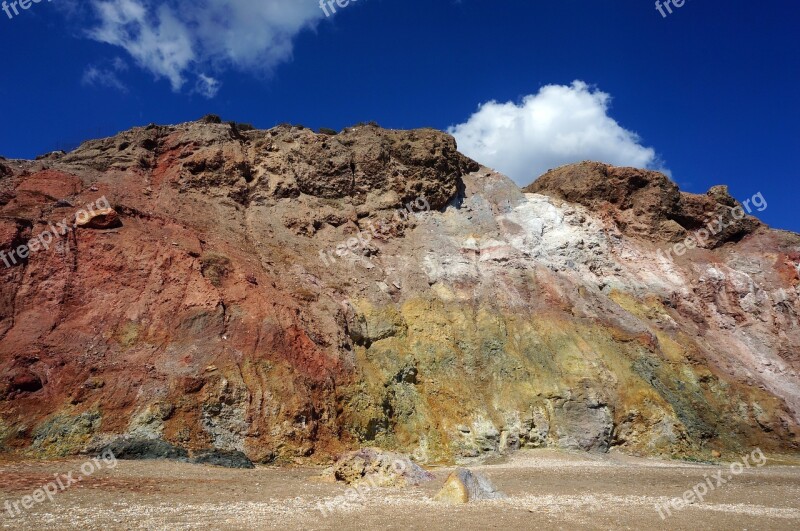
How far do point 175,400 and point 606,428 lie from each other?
65.1ft

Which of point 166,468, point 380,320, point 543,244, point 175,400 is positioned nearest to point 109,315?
point 175,400

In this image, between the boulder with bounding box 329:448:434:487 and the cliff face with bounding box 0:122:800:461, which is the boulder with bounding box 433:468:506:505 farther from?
the cliff face with bounding box 0:122:800:461

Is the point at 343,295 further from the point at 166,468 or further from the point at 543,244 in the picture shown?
the point at 543,244

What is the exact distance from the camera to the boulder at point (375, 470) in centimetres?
1642

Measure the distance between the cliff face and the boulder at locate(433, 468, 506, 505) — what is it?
7.73 metres

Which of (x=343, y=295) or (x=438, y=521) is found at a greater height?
(x=343, y=295)

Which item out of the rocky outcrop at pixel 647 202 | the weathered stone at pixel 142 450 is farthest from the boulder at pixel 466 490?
the rocky outcrop at pixel 647 202

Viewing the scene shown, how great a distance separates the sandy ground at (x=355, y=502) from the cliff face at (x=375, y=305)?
130 inches

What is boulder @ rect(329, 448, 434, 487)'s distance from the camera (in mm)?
16422

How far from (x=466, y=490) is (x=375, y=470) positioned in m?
3.88

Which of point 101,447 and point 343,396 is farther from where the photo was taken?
point 343,396

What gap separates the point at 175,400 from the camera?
19266mm

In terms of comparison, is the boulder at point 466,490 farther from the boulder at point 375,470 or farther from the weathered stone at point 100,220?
the weathered stone at point 100,220

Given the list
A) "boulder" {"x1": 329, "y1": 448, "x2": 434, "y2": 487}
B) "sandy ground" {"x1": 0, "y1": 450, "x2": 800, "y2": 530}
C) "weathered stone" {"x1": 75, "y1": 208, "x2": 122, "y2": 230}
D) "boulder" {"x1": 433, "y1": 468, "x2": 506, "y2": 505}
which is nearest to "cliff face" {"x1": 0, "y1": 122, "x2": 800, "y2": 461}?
"weathered stone" {"x1": 75, "y1": 208, "x2": 122, "y2": 230}
